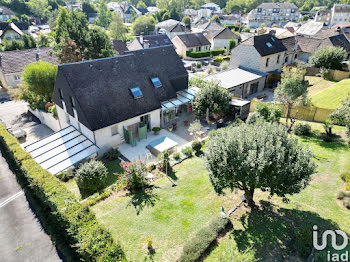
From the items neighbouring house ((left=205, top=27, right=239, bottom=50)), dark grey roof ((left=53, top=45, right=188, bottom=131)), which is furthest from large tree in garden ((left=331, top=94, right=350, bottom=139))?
neighbouring house ((left=205, top=27, right=239, bottom=50))

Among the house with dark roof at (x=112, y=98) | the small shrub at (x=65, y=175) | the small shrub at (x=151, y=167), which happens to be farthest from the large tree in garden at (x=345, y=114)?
the small shrub at (x=65, y=175)

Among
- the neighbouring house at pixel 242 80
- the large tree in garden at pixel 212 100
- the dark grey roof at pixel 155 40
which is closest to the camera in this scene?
the large tree in garden at pixel 212 100

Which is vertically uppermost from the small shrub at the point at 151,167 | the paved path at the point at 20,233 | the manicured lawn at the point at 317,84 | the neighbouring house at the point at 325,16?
the neighbouring house at the point at 325,16

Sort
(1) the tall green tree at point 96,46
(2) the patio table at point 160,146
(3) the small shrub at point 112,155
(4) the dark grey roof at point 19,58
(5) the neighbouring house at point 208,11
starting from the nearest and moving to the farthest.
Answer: (2) the patio table at point 160,146, (3) the small shrub at point 112,155, (1) the tall green tree at point 96,46, (4) the dark grey roof at point 19,58, (5) the neighbouring house at point 208,11

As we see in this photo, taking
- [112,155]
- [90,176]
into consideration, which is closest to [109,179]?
[90,176]

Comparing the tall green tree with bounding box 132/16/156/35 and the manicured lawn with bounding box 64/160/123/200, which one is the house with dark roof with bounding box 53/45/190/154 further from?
the tall green tree with bounding box 132/16/156/35

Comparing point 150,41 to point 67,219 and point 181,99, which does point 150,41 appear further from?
point 67,219

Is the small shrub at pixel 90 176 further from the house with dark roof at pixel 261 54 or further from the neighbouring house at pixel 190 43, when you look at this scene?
the neighbouring house at pixel 190 43
